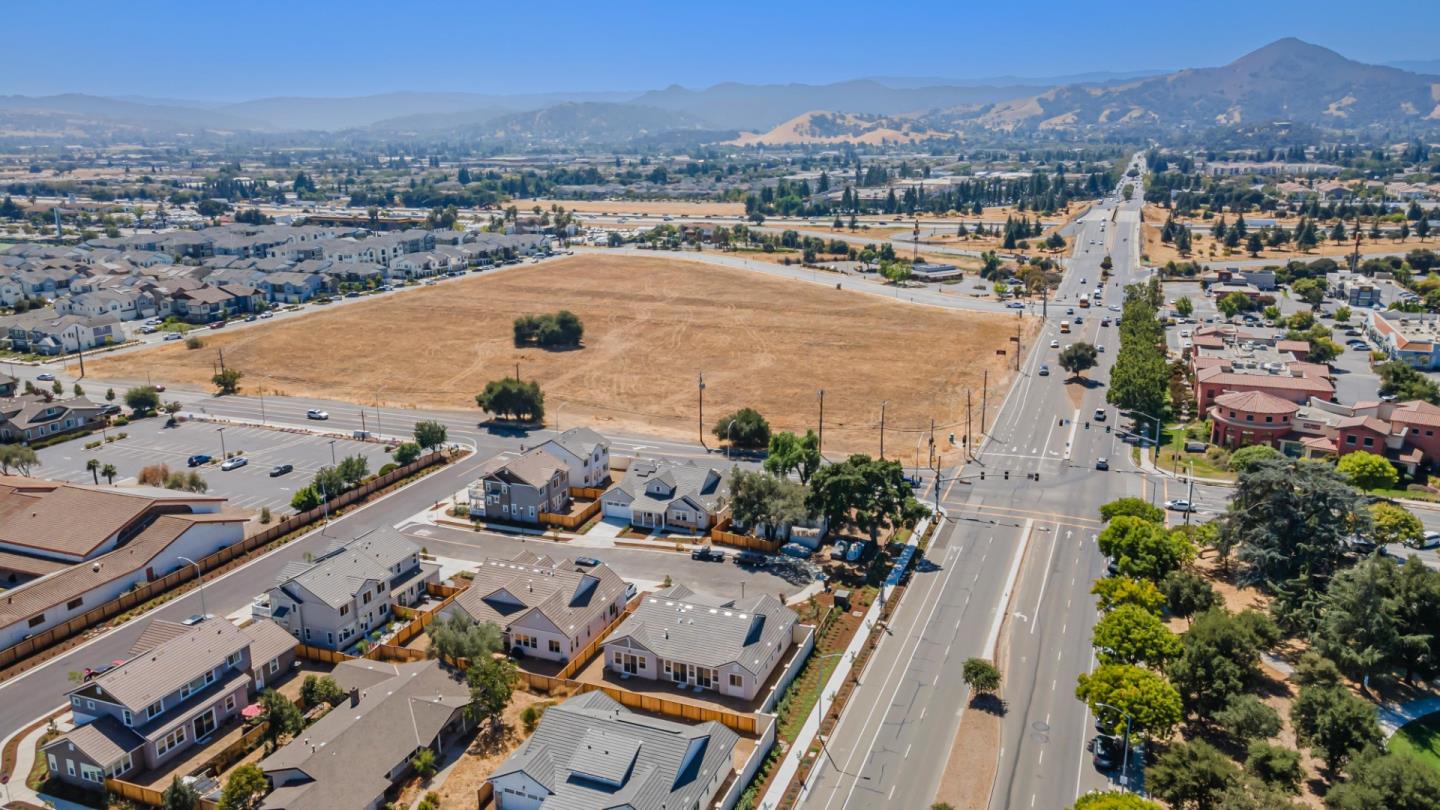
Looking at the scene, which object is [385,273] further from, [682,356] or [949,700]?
[949,700]

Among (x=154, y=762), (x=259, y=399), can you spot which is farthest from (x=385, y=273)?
(x=154, y=762)

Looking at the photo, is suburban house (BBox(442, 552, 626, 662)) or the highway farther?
suburban house (BBox(442, 552, 626, 662))

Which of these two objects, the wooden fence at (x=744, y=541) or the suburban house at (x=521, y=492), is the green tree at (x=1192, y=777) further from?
the suburban house at (x=521, y=492)

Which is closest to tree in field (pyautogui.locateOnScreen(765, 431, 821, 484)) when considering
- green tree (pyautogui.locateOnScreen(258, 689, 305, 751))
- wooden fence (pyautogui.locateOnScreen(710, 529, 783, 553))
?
wooden fence (pyautogui.locateOnScreen(710, 529, 783, 553))

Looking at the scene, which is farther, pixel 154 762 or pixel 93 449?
pixel 93 449

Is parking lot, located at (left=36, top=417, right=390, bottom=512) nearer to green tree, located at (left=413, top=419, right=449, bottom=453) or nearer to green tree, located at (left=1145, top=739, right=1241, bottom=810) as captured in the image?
green tree, located at (left=413, top=419, right=449, bottom=453)

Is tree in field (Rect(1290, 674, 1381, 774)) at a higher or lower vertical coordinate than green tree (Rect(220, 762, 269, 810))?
higher
